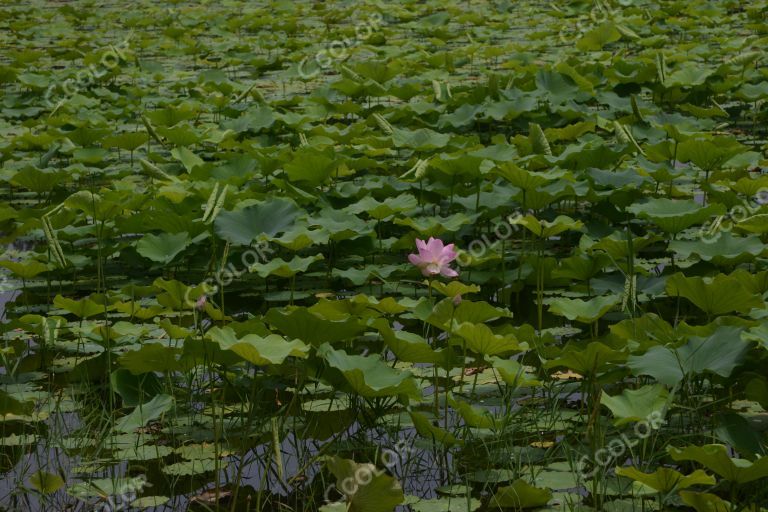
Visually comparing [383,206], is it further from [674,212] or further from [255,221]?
[674,212]

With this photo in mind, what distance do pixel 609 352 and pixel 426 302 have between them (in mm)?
548

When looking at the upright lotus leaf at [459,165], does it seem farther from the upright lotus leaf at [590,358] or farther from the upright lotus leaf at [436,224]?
the upright lotus leaf at [590,358]

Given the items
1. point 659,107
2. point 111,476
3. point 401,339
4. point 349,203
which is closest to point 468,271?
point 349,203

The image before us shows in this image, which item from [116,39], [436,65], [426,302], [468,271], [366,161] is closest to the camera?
[426,302]

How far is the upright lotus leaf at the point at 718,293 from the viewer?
240 cm

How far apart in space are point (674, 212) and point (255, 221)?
4.11 ft

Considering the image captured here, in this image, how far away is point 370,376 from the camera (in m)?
2.19

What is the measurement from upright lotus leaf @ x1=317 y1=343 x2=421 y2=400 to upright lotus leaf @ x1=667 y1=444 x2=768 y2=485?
Result: 0.57m

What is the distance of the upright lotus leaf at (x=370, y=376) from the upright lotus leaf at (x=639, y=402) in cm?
39

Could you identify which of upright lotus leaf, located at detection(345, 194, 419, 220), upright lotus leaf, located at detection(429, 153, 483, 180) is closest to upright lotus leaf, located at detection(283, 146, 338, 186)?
upright lotus leaf, located at detection(345, 194, 419, 220)

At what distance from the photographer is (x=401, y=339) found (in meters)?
2.30

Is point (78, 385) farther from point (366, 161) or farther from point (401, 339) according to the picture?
point (366, 161)

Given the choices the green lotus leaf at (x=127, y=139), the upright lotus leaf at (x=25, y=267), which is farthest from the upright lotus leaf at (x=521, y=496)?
the green lotus leaf at (x=127, y=139)

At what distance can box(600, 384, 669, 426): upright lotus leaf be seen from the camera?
200cm
